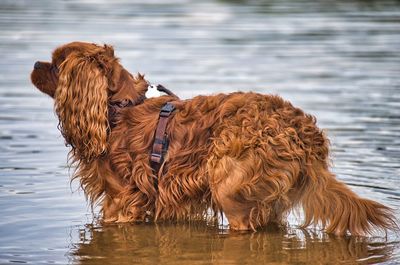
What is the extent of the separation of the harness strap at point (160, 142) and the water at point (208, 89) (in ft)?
2.03

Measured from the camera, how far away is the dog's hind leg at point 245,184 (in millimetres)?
8266

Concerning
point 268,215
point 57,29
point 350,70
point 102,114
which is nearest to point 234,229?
point 268,215

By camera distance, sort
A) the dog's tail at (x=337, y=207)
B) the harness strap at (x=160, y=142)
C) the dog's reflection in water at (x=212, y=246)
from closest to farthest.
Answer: the dog's reflection in water at (x=212, y=246)
the dog's tail at (x=337, y=207)
the harness strap at (x=160, y=142)

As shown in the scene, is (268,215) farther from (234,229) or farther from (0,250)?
(0,250)

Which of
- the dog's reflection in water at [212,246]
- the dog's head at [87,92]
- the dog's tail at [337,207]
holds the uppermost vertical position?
the dog's head at [87,92]

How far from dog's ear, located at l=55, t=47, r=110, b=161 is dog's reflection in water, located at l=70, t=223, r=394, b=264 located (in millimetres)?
777

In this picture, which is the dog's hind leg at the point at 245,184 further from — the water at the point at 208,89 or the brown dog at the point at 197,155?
the water at the point at 208,89

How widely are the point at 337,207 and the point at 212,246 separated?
1.06m

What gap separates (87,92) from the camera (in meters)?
8.70

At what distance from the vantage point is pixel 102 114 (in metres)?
8.69

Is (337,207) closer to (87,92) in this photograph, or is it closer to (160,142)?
(160,142)

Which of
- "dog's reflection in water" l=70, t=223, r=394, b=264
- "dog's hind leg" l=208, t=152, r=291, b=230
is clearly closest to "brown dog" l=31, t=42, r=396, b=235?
"dog's hind leg" l=208, t=152, r=291, b=230

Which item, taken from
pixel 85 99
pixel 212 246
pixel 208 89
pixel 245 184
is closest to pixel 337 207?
pixel 245 184

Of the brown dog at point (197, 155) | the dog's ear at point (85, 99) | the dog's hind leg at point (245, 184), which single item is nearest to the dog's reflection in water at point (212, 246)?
the brown dog at point (197, 155)
